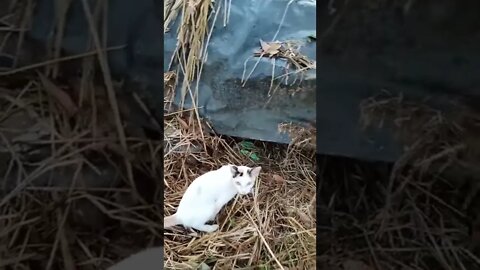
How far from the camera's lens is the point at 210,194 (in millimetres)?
1772

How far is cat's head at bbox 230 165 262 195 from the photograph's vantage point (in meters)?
1.79

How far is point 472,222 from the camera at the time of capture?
3.36ft

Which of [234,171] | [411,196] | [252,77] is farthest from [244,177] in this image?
[411,196]

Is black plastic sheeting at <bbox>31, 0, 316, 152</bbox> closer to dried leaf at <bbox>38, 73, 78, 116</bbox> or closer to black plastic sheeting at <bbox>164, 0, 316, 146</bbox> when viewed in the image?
black plastic sheeting at <bbox>164, 0, 316, 146</bbox>

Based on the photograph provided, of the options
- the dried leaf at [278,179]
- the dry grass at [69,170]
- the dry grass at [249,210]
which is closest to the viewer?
the dry grass at [69,170]

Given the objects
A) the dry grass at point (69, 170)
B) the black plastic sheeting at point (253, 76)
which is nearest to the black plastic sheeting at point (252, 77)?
the black plastic sheeting at point (253, 76)

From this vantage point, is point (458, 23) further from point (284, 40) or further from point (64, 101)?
point (284, 40)

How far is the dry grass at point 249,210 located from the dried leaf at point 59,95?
822 mm

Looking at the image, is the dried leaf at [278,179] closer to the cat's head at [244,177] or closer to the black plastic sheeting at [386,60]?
the cat's head at [244,177]

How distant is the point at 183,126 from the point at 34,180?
0.91 metres

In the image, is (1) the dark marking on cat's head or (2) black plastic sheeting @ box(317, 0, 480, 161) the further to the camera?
(1) the dark marking on cat's head

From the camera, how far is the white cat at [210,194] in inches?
69.9

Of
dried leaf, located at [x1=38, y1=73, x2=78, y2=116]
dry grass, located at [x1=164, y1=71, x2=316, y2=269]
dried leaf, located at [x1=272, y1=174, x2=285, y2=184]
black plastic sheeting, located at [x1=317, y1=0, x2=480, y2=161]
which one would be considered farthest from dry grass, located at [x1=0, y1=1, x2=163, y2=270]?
dried leaf, located at [x1=272, y1=174, x2=285, y2=184]

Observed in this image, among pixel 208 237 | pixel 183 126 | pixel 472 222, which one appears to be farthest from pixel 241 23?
pixel 472 222
